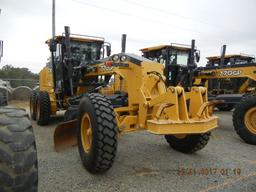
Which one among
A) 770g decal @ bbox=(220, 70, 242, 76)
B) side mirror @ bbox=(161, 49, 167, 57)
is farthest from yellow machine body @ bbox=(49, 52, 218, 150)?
side mirror @ bbox=(161, 49, 167, 57)

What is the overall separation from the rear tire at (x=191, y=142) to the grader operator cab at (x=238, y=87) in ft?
6.01

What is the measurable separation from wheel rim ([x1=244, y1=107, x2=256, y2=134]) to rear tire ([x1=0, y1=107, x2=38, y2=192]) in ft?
18.4

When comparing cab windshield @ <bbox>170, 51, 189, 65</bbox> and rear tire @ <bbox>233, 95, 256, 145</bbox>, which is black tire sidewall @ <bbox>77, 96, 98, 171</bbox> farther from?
cab windshield @ <bbox>170, 51, 189, 65</bbox>

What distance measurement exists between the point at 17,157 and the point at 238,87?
11753 mm

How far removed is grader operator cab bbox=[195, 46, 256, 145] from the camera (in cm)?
679

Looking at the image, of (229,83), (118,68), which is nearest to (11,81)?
(229,83)

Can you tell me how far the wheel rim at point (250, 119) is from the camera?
674 cm

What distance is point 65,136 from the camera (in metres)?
5.44

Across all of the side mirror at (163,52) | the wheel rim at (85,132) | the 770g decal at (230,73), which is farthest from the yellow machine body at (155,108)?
the side mirror at (163,52)

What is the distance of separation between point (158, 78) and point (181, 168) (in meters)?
1.48

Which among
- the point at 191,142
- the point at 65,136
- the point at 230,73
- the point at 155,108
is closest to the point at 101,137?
the point at 155,108

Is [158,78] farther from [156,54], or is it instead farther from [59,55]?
[156,54]

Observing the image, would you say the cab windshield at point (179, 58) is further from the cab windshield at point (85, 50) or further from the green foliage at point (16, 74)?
the green foliage at point (16, 74)
